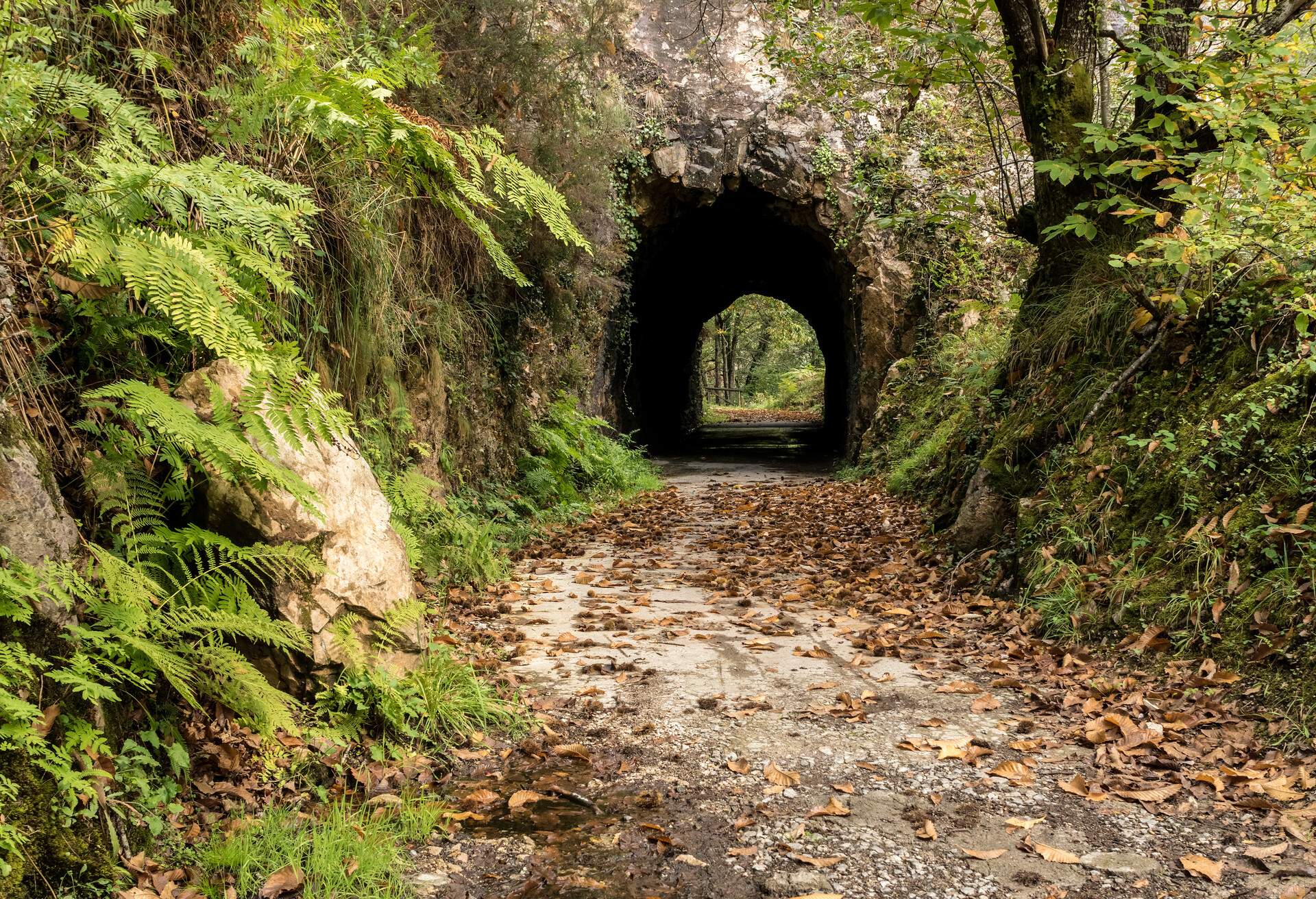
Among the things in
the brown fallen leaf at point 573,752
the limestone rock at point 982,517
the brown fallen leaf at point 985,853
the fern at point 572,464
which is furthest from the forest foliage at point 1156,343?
the fern at point 572,464

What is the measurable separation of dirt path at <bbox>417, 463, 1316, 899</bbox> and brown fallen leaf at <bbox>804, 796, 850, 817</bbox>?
15 millimetres

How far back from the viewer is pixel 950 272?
12805 millimetres

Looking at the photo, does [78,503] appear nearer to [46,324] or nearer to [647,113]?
[46,324]

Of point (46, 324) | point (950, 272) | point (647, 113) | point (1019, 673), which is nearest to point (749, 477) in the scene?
point (950, 272)

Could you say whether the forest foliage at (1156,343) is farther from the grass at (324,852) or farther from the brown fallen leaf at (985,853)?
the grass at (324,852)

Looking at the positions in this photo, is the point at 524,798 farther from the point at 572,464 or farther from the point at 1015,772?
the point at 572,464

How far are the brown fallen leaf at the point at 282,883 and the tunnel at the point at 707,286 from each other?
12.2 m

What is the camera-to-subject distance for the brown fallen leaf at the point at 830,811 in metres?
3.23

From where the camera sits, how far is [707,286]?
20.8 metres

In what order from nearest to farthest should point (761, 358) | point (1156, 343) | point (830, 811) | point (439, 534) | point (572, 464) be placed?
point (830, 811) → point (1156, 343) → point (439, 534) → point (572, 464) → point (761, 358)

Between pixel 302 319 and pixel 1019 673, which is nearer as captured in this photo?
pixel 1019 673

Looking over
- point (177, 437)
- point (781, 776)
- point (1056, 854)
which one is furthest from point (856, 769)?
point (177, 437)

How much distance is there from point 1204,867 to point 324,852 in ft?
8.97

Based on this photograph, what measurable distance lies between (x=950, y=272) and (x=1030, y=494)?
723 cm
